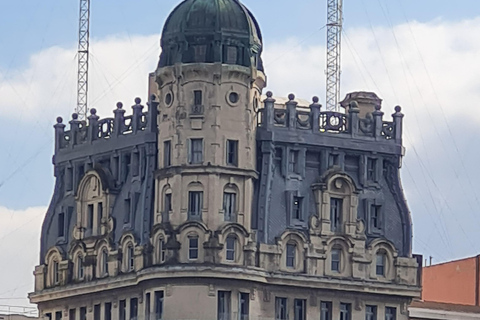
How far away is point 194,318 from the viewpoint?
16125cm

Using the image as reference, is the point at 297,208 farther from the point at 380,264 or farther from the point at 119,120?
the point at 119,120

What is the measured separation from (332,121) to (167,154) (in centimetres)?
1406

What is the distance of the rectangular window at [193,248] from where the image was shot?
162m

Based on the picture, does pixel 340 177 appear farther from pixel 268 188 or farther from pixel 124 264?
pixel 124 264

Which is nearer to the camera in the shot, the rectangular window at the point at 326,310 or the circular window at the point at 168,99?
the circular window at the point at 168,99

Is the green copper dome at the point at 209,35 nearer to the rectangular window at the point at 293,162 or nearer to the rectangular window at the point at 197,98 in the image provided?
the rectangular window at the point at 197,98

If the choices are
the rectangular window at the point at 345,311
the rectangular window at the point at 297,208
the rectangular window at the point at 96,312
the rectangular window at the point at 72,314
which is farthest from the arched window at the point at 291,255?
the rectangular window at the point at 72,314

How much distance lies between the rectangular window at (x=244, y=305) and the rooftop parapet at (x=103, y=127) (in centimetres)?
1483

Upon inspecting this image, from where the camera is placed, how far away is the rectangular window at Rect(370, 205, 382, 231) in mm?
170875

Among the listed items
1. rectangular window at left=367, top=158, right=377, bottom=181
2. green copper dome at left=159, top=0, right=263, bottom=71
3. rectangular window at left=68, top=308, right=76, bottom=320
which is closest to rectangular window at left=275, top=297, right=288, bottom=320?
rectangular window at left=367, top=158, right=377, bottom=181

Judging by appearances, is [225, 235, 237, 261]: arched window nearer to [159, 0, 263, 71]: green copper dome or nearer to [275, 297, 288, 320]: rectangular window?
[275, 297, 288, 320]: rectangular window

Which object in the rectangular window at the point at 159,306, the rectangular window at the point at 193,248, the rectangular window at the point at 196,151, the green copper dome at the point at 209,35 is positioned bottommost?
the rectangular window at the point at 159,306

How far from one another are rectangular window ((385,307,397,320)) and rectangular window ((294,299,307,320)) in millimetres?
7272

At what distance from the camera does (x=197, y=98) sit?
538 feet
